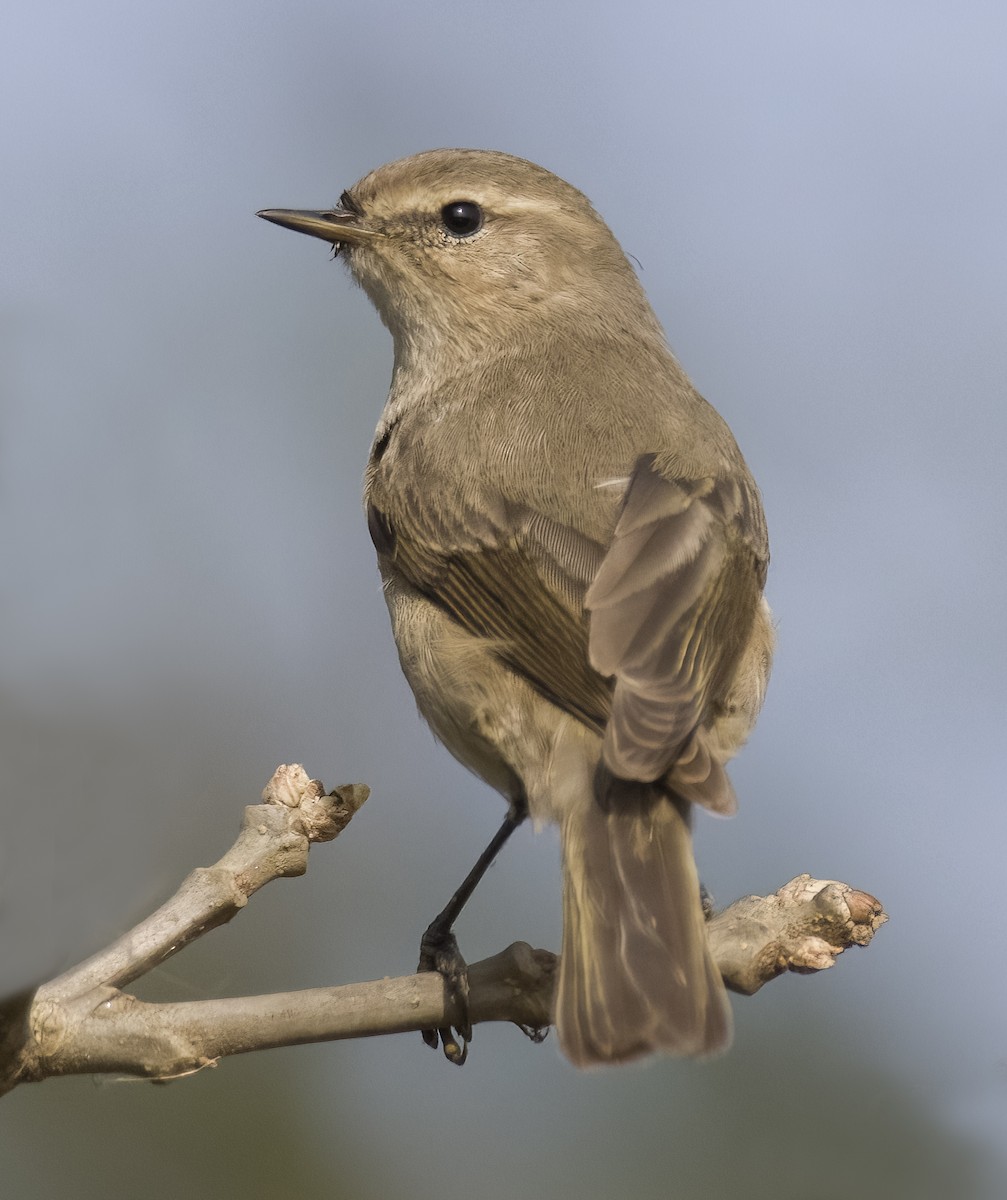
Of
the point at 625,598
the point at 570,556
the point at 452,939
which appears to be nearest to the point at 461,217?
the point at 570,556

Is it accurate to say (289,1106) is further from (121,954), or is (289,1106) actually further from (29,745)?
(29,745)

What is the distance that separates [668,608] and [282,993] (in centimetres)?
125

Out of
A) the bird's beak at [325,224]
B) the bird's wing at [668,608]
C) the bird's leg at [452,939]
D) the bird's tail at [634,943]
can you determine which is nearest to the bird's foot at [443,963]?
the bird's leg at [452,939]

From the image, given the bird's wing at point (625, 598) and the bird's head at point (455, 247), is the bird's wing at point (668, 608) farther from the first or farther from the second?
the bird's head at point (455, 247)

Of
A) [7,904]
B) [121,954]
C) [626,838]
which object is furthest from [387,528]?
[7,904]

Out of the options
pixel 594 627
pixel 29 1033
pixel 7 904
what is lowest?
pixel 29 1033

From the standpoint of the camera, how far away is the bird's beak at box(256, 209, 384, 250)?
14.7ft

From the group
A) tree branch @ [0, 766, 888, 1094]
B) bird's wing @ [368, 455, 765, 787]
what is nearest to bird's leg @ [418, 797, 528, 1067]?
tree branch @ [0, 766, 888, 1094]

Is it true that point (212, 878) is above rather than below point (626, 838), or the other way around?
below

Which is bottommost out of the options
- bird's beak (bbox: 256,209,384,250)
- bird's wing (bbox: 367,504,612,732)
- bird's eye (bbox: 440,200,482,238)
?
bird's wing (bbox: 367,504,612,732)

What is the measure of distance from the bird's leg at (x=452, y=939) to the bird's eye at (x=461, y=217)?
1.86m

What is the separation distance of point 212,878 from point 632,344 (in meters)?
2.40

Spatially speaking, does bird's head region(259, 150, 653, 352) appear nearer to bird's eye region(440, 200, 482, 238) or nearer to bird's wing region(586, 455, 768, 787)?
bird's eye region(440, 200, 482, 238)

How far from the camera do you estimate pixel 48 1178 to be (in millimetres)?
4504
